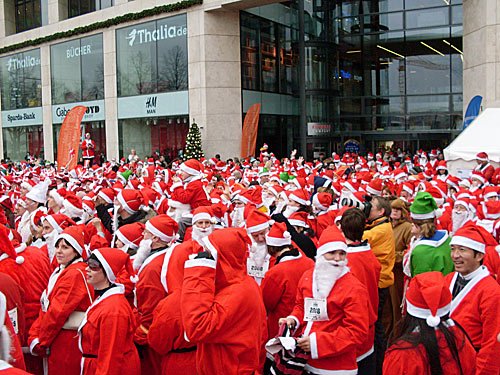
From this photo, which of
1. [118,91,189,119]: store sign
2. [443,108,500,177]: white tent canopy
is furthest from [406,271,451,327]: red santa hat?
[118,91,189,119]: store sign

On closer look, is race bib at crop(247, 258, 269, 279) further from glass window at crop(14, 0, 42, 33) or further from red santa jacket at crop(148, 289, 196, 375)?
glass window at crop(14, 0, 42, 33)

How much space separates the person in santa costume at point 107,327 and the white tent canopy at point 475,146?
11.9m

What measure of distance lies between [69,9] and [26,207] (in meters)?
30.4

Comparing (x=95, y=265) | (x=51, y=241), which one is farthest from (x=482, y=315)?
(x=51, y=241)

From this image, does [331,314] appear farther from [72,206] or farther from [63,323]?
[72,206]

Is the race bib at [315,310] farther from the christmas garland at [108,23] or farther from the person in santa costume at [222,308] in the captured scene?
the christmas garland at [108,23]

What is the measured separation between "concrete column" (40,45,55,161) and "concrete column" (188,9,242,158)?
12.5 meters

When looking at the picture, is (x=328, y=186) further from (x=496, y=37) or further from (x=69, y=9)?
(x=69, y=9)

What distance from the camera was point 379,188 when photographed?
990cm

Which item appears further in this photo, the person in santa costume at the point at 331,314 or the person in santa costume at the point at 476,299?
the person in santa costume at the point at 331,314

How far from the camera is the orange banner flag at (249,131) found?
26.9 m

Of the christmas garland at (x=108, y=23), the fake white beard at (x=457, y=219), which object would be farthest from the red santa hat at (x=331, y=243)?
the christmas garland at (x=108, y=23)

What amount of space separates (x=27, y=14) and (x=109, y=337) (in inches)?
1571

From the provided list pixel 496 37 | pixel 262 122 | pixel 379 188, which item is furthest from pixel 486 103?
pixel 379 188
